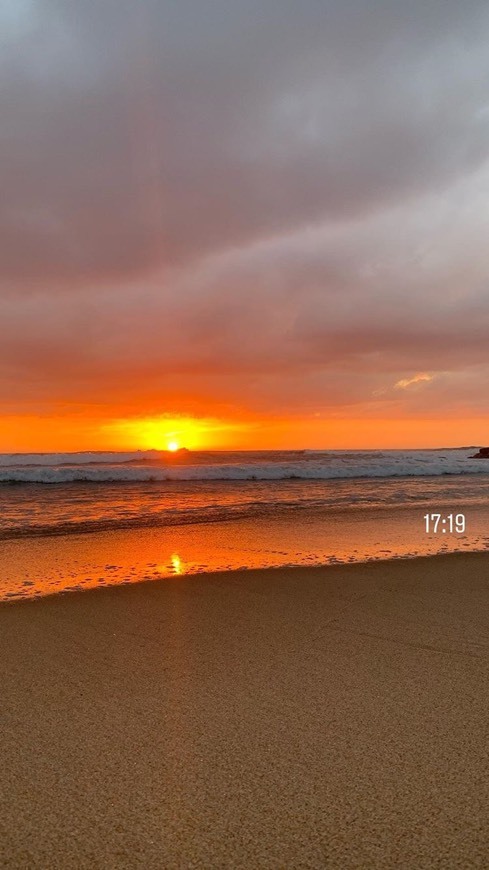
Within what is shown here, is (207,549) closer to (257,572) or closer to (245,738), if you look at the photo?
(257,572)

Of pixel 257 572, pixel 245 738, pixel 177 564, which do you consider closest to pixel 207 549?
pixel 177 564

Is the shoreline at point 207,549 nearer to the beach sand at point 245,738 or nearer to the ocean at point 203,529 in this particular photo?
the ocean at point 203,529

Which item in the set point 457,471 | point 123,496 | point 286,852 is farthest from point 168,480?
point 286,852

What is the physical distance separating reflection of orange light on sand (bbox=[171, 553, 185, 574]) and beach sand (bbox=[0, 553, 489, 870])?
215 cm

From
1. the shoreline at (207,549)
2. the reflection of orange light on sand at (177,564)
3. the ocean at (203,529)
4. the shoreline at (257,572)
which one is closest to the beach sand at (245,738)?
the shoreline at (257,572)

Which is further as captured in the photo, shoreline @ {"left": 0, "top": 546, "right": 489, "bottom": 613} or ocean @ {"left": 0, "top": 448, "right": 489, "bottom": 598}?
ocean @ {"left": 0, "top": 448, "right": 489, "bottom": 598}

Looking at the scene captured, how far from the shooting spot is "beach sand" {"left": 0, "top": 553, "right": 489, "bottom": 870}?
2080 mm

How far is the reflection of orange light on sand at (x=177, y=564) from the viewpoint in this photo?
24.1 feet

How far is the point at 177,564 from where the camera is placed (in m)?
7.90

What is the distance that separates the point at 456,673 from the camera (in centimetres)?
363

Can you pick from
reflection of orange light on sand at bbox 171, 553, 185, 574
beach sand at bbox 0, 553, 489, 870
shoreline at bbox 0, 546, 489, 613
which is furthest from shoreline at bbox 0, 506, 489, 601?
beach sand at bbox 0, 553, 489, 870

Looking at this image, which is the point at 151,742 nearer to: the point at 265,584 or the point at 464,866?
the point at 464,866

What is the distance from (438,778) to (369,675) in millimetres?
1170

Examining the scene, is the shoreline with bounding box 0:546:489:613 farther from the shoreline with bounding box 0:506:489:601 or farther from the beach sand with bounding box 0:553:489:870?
the beach sand with bounding box 0:553:489:870
